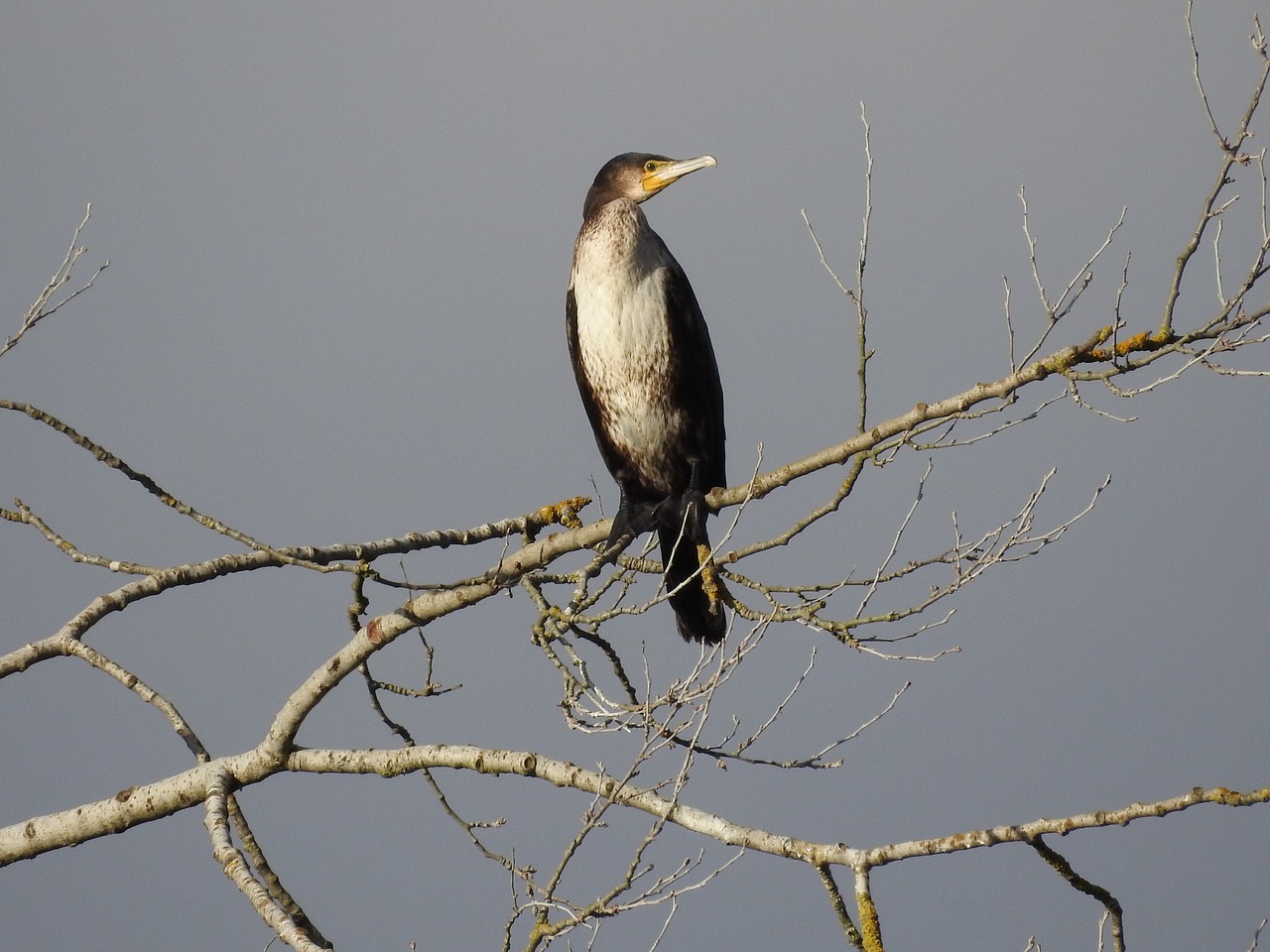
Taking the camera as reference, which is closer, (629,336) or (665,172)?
(629,336)

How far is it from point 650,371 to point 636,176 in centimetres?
82

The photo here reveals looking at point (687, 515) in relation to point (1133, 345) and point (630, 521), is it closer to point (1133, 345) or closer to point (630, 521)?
point (630, 521)

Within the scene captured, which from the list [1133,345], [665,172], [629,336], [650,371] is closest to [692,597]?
[650,371]

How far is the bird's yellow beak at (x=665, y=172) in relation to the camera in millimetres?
4984

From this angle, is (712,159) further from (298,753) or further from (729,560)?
(298,753)

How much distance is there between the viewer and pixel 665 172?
502 cm

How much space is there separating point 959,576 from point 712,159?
88.5 inches

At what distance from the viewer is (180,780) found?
387cm

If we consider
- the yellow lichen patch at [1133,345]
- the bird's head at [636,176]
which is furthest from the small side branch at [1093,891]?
the bird's head at [636,176]

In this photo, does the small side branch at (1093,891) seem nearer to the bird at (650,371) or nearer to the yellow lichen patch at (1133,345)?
the yellow lichen patch at (1133,345)

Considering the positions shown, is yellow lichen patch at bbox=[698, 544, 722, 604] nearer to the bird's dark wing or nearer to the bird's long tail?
the bird's long tail

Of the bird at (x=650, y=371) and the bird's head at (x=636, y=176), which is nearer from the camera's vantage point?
the bird at (x=650, y=371)

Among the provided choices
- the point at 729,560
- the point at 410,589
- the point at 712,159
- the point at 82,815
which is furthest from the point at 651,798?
the point at 712,159

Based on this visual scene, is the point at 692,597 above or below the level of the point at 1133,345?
above
